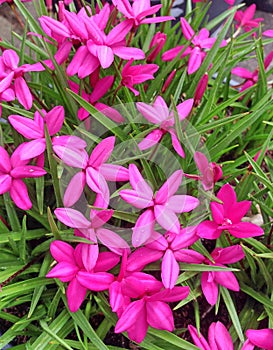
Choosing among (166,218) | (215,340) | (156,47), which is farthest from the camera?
(156,47)

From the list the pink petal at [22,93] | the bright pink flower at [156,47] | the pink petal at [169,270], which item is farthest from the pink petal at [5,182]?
the bright pink flower at [156,47]

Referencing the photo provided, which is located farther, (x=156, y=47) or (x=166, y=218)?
(x=156, y=47)

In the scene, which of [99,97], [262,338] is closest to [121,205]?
[99,97]

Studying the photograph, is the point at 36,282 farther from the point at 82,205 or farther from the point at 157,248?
the point at 157,248

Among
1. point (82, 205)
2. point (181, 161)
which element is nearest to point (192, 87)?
point (181, 161)

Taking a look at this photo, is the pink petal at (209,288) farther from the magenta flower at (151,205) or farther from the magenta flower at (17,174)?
the magenta flower at (17,174)

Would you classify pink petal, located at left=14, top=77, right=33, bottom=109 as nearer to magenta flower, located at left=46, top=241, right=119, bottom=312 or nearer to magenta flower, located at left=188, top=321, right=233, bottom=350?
magenta flower, located at left=46, top=241, right=119, bottom=312

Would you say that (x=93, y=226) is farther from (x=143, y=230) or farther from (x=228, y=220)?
(x=228, y=220)
